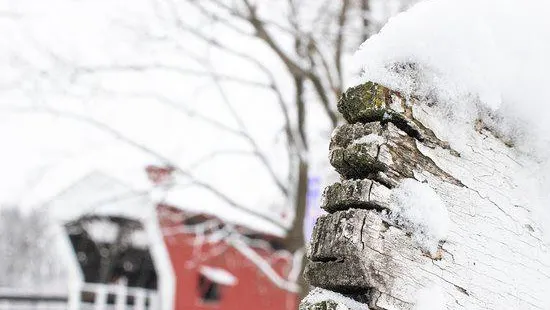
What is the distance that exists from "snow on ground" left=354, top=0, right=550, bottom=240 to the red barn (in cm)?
1151

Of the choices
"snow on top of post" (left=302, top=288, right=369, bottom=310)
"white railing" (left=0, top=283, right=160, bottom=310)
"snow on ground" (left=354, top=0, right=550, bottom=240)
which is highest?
"white railing" (left=0, top=283, right=160, bottom=310)

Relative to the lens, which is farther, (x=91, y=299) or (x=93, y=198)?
(x=91, y=299)

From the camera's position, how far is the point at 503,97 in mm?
1549

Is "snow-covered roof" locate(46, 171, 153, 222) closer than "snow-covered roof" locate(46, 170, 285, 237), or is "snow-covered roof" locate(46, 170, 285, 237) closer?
"snow-covered roof" locate(46, 170, 285, 237)

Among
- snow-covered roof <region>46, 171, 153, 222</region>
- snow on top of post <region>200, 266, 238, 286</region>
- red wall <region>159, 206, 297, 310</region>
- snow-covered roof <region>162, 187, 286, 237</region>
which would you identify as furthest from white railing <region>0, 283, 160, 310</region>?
snow-covered roof <region>162, 187, 286, 237</region>

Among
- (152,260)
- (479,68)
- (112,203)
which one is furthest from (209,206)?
(479,68)

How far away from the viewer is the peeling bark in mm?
1231

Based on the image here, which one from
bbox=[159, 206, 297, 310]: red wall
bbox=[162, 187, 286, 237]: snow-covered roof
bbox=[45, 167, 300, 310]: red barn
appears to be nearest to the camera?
bbox=[162, 187, 286, 237]: snow-covered roof

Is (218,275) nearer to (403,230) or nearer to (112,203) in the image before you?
(112,203)

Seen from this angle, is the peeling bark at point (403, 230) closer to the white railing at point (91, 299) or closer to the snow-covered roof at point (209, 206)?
the snow-covered roof at point (209, 206)

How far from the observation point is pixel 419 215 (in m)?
1.29

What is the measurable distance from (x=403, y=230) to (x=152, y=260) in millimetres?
15502

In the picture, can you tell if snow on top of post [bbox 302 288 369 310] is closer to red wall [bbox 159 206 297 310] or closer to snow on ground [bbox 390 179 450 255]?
snow on ground [bbox 390 179 450 255]

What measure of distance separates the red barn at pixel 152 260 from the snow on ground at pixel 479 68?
37.8 feet
